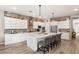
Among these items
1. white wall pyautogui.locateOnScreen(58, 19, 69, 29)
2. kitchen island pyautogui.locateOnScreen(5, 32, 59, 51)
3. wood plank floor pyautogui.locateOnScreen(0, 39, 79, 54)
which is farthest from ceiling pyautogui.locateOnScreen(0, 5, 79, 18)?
wood plank floor pyautogui.locateOnScreen(0, 39, 79, 54)

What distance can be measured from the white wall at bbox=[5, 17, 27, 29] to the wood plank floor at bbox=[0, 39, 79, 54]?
493mm

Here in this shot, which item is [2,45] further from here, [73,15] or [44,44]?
[73,15]

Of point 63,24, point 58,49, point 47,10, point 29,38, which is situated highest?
point 47,10

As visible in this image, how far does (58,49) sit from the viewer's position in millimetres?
2342

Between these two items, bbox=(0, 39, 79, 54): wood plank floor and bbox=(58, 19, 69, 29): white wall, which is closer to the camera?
bbox=(0, 39, 79, 54): wood plank floor

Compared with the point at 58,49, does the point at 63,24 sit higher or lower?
higher


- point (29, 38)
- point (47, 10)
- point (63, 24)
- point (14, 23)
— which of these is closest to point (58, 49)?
point (63, 24)

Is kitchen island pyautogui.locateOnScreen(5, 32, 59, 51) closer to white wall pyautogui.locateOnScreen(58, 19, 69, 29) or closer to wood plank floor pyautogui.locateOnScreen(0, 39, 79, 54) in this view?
wood plank floor pyautogui.locateOnScreen(0, 39, 79, 54)

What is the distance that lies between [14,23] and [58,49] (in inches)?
51.7

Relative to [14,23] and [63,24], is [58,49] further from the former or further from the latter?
[14,23]

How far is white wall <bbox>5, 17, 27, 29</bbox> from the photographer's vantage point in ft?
7.28
